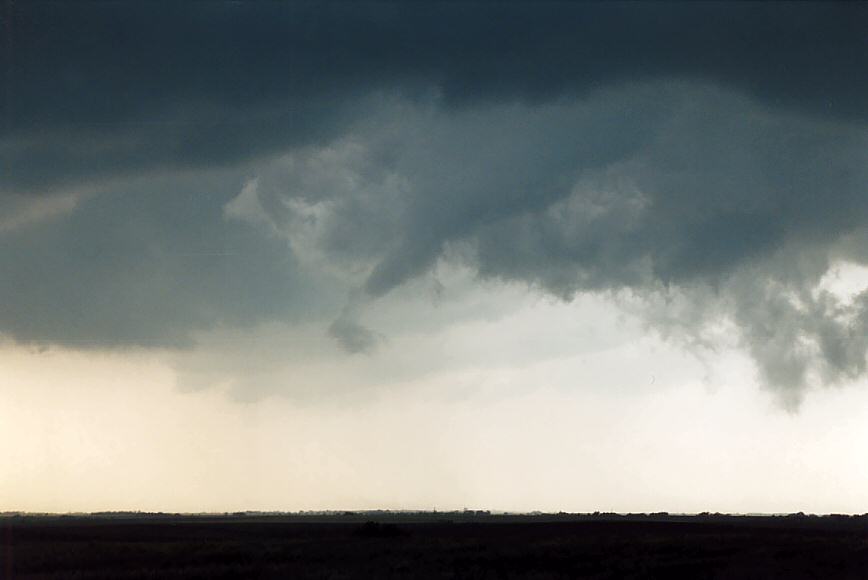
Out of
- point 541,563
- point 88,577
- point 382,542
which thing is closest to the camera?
point 88,577

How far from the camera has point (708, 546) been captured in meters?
65.7

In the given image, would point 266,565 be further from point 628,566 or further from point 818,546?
point 818,546

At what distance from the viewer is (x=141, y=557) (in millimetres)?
58125

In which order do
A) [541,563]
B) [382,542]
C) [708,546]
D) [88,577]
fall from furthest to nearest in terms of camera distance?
[382,542] → [708,546] → [541,563] → [88,577]

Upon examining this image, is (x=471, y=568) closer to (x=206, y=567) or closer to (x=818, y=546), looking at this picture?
Answer: (x=206, y=567)

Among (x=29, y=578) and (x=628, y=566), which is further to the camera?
(x=628, y=566)

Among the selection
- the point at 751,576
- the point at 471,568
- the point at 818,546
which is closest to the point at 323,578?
the point at 471,568

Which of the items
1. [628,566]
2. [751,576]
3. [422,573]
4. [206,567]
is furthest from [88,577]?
[751,576]

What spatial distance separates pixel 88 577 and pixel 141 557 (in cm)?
1126

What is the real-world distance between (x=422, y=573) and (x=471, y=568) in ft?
10.9

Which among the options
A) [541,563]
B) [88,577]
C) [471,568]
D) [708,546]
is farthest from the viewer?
[708,546]

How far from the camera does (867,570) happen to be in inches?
2062

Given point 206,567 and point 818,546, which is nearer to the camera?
point 206,567

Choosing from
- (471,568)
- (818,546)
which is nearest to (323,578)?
(471,568)
